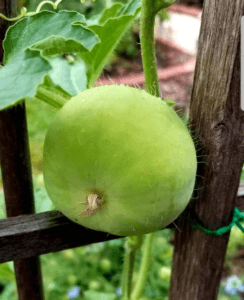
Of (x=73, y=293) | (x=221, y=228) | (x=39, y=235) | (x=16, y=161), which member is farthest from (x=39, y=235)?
(x=73, y=293)

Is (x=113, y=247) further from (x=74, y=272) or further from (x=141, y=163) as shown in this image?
(x=141, y=163)

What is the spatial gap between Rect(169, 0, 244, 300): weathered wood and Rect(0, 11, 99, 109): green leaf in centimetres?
23

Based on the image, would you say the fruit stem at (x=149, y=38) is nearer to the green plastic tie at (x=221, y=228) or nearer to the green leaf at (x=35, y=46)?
the green leaf at (x=35, y=46)

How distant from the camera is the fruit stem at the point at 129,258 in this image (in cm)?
74

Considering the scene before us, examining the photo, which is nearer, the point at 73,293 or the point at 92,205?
the point at 92,205

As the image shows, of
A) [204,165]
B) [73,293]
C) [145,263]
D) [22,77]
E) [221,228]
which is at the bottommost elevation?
[73,293]

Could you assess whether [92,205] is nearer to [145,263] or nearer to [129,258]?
[129,258]

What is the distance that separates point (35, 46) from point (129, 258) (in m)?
0.53

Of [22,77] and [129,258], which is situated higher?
[22,77]

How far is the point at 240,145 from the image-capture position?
66cm

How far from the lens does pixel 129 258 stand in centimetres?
79

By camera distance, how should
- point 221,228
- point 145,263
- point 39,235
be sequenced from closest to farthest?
1. point 39,235
2. point 221,228
3. point 145,263

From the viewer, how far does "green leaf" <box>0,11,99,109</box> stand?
1.21 feet

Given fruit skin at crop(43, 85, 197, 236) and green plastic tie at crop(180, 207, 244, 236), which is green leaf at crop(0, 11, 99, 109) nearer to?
fruit skin at crop(43, 85, 197, 236)
